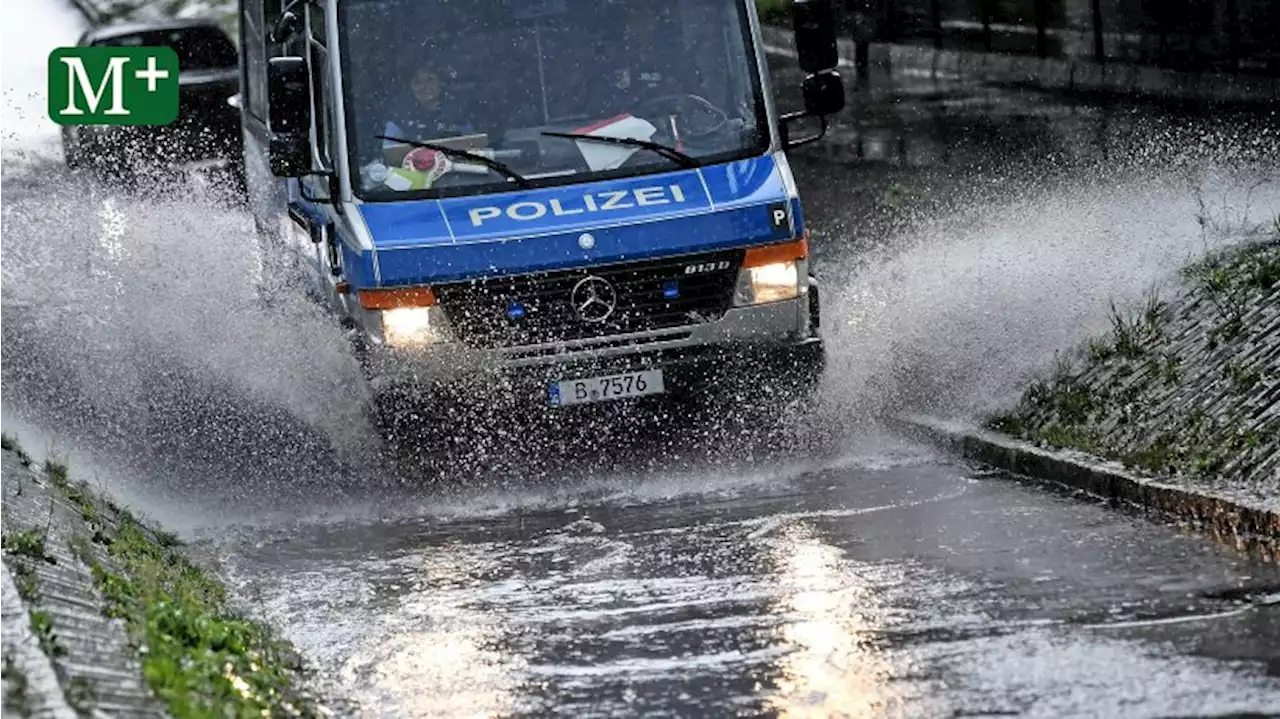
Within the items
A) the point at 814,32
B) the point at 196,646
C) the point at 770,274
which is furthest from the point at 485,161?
the point at 196,646

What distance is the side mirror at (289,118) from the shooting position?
1445 centimetres

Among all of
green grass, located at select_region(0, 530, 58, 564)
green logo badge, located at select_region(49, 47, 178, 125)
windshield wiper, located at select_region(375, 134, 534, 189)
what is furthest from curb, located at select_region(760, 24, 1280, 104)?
green grass, located at select_region(0, 530, 58, 564)

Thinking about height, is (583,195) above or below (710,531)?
above

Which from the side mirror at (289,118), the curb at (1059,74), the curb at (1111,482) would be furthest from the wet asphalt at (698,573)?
Answer: the curb at (1059,74)

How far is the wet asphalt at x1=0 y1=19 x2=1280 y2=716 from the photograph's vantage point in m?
8.17

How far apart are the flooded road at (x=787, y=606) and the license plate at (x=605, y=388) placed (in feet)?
2.36

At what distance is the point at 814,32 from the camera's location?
14.6 m

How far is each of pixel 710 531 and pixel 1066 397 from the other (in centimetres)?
286

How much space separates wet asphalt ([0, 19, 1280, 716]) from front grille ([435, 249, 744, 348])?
532mm

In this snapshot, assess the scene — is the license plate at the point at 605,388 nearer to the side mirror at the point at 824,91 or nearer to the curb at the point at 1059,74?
the side mirror at the point at 824,91

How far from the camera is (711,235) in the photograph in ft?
46.3

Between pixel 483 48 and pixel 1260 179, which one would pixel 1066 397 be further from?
pixel 1260 179

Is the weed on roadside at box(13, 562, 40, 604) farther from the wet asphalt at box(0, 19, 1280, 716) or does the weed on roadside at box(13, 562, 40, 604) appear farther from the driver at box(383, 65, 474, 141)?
the driver at box(383, 65, 474, 141)

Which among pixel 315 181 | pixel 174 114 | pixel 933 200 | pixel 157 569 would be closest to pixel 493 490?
pixel 315 181
